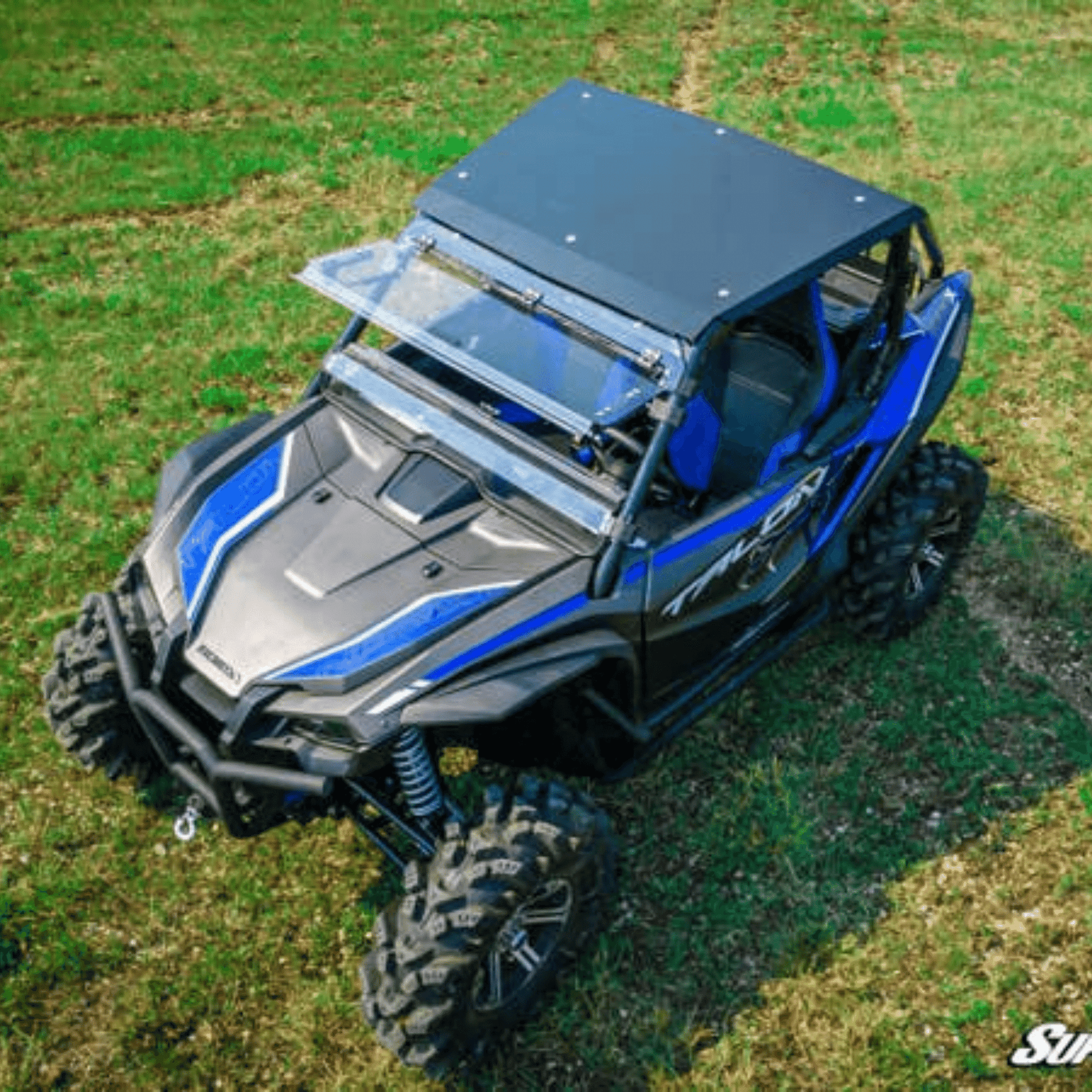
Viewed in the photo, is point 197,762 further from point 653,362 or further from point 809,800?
point 809,800

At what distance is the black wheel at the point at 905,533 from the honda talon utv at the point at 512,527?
290 mm

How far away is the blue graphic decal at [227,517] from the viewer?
4656 mm

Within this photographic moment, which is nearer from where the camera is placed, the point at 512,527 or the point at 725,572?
the point at 512,527

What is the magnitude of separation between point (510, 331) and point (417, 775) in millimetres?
1769

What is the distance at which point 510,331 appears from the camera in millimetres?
5008

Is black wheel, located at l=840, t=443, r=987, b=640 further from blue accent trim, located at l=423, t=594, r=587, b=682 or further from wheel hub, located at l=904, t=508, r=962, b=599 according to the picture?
blue accent trim, located at l=423, t=594, r=587, b=682

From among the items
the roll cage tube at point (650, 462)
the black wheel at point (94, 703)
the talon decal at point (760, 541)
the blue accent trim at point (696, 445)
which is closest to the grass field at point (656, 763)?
the black wheel at point (94, 703)

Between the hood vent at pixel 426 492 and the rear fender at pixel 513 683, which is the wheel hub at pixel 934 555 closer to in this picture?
the rear fender at pixel 513 683

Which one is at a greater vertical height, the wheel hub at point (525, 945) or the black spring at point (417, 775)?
the black spring at point (417, 775)

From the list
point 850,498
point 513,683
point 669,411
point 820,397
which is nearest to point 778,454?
point 820,397

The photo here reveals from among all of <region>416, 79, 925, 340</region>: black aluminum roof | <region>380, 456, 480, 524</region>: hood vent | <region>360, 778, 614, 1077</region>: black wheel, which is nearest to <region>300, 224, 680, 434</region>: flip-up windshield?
<region>416, 79, 925, 340</region>: black aluminum roof

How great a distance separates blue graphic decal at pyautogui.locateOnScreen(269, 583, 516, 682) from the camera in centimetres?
429

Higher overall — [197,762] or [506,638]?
[506,638]

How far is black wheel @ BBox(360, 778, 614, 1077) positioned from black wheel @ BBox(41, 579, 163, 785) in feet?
4.63
